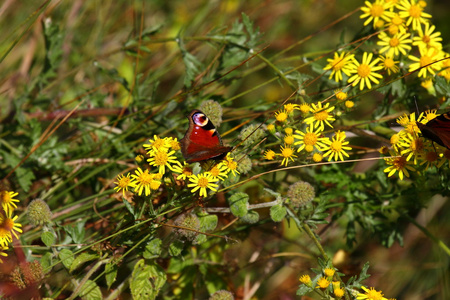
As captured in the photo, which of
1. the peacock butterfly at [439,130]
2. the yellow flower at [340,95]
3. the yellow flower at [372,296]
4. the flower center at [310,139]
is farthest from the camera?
the yellow flower at [340,95]

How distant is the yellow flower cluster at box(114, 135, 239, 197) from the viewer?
2.57 m

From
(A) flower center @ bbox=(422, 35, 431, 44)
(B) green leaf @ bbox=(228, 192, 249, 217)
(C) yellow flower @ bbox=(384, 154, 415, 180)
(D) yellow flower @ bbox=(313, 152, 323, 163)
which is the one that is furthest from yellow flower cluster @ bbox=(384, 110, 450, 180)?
(B) green leaf @ bbox=(228, 192, 249, 217)

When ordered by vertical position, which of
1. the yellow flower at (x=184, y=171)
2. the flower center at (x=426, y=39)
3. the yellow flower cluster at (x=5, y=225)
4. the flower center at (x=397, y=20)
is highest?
the yellow flower cluster at (x=5, y=225)

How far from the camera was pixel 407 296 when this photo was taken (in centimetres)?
408

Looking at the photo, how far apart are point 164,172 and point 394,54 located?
1846mm

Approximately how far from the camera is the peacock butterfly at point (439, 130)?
92.6 inches

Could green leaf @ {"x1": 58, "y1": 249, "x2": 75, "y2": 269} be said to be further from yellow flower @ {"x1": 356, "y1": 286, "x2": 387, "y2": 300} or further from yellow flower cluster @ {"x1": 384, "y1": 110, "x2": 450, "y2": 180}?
yellow flower cluster @ {"x1": 384, "y1": 110, "x2": 450, "y2": 180}

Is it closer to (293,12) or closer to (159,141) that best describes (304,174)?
(159,141)

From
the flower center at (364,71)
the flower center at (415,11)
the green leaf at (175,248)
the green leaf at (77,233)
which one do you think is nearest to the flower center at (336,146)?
the flower center at (364,71)

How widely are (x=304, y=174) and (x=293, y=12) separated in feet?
10.1

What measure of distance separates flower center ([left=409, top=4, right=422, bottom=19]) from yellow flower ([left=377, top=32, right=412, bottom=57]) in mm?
144

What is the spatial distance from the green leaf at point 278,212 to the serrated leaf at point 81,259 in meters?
1.08

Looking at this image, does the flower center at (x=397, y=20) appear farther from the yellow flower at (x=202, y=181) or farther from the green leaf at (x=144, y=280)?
the green leaf at (x=144, y=280)

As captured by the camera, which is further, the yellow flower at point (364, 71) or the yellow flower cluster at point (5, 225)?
the yellow flower at point (364, 71)
